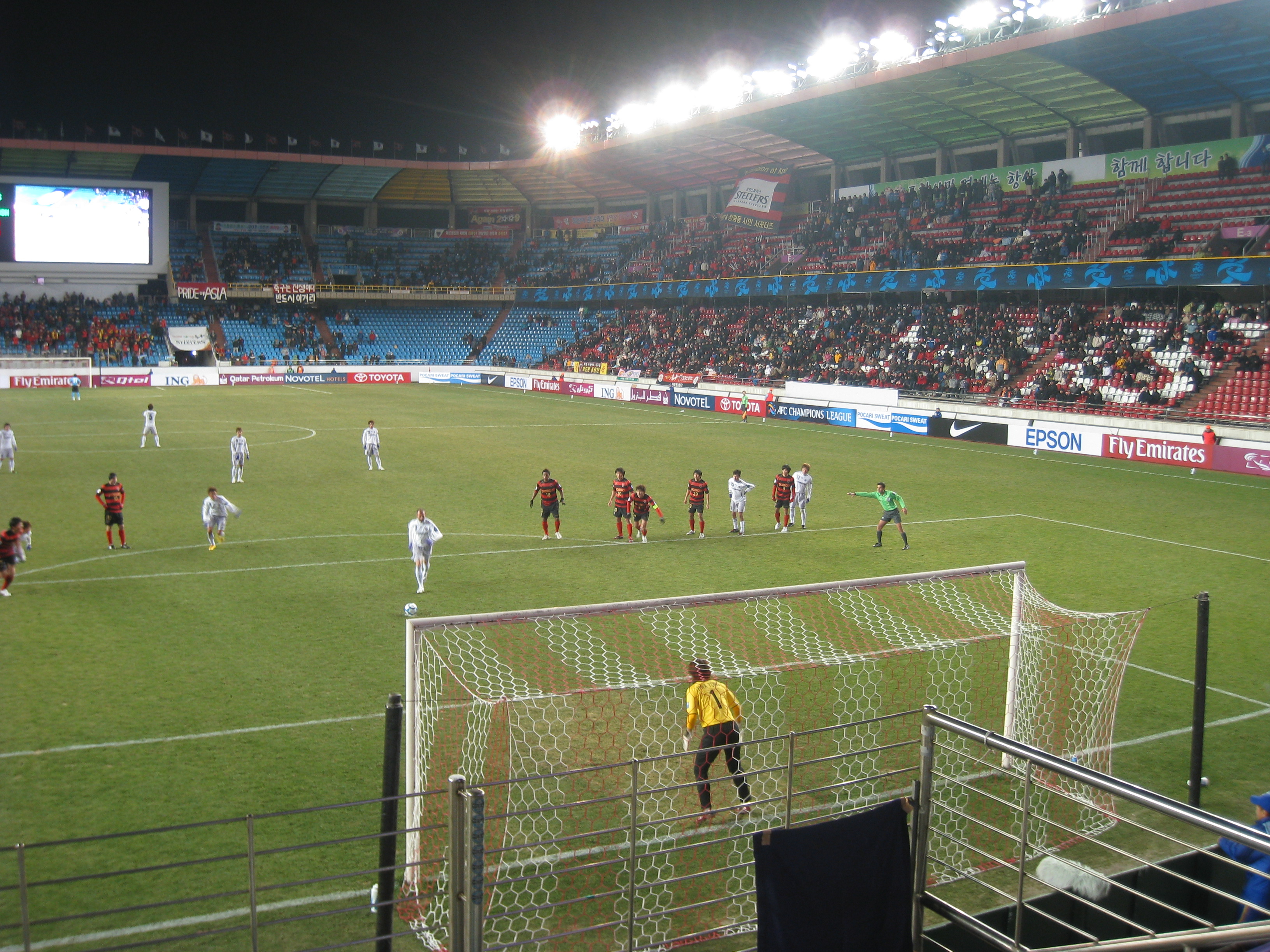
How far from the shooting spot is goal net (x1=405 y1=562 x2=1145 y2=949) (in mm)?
7023

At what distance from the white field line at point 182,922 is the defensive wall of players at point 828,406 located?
98.3 feet

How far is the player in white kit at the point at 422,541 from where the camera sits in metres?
15.3

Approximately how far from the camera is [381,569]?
17.0 metres

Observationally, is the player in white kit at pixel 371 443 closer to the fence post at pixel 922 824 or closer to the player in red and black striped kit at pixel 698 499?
the player in red and black striped kit at pixel 698 499

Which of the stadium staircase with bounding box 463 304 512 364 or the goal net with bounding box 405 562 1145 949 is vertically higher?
the stadium staircase with bounding box 463 304 512 364

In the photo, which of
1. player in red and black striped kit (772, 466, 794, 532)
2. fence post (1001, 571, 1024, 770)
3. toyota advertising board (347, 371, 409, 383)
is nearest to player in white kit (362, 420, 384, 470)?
player in red and black striped kit (772, 466, 794, 532)

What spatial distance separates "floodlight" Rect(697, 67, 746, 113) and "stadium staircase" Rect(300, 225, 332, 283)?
33347 millimetres

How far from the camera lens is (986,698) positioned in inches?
431

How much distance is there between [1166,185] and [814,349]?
54.7 feet

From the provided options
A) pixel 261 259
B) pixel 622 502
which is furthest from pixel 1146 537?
pixel 261 259

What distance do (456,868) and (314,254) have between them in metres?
76.2

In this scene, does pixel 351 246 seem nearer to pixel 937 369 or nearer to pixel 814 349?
pixel 814 349

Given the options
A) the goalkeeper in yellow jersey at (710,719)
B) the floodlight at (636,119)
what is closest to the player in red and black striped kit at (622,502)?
the goalkeeper in yellow jersey at (710,719)

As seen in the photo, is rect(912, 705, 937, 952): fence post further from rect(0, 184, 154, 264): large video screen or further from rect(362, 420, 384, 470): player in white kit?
rect(0, 184, 154, 264): large video screen
